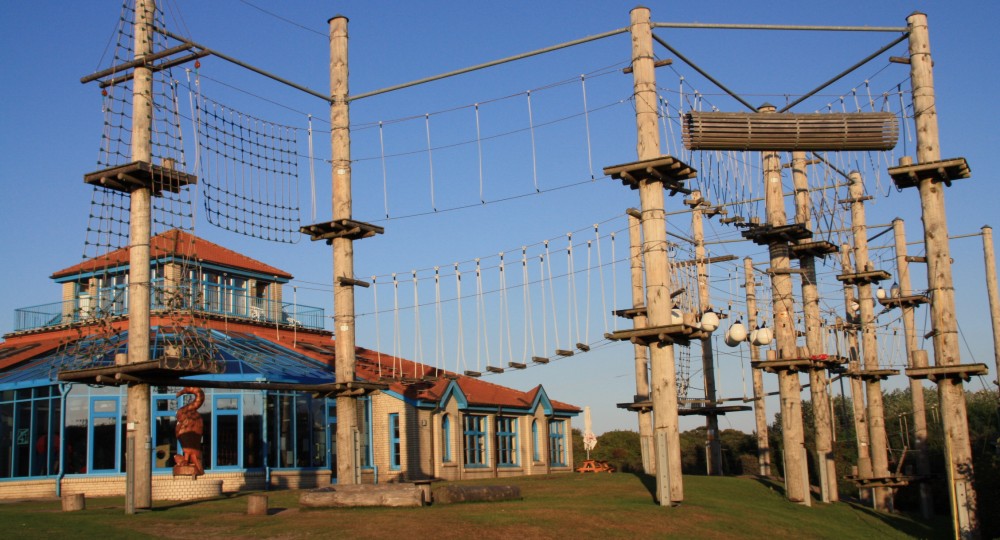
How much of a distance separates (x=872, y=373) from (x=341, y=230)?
20613 millimetres

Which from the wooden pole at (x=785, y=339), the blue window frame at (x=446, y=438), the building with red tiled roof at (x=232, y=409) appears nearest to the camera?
the wooden pole at (x=785, y=339)

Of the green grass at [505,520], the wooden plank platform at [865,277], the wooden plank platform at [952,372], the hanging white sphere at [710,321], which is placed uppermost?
the wooden plank platform at [865,277]

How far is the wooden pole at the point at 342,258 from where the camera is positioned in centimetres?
2745

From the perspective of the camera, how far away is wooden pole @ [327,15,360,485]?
2745cm

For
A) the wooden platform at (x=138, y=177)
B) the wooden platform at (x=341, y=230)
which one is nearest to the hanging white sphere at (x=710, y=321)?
the wooden platform at (x=341, y=230)

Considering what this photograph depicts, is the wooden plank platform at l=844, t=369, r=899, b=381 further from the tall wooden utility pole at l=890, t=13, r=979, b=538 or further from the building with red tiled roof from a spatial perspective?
the building with red tiled roof

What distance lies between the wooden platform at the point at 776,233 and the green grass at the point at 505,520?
803 cm

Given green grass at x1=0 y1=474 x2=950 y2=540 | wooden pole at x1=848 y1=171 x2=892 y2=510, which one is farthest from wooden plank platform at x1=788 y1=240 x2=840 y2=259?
green grass at x1=0 y1=474 x2=950 y2=540

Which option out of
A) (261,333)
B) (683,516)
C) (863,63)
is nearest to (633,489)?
(683,516)

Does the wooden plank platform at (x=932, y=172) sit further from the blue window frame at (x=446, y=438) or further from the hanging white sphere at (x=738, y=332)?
the blue window frame at (x=446, y=438)

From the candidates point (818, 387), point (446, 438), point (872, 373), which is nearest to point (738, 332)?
point (818, 387)

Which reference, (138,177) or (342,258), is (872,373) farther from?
(138,177)

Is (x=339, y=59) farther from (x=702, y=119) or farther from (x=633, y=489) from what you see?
(x=633, y=489)

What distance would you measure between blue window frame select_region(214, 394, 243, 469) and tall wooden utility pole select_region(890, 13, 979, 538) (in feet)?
79.8
